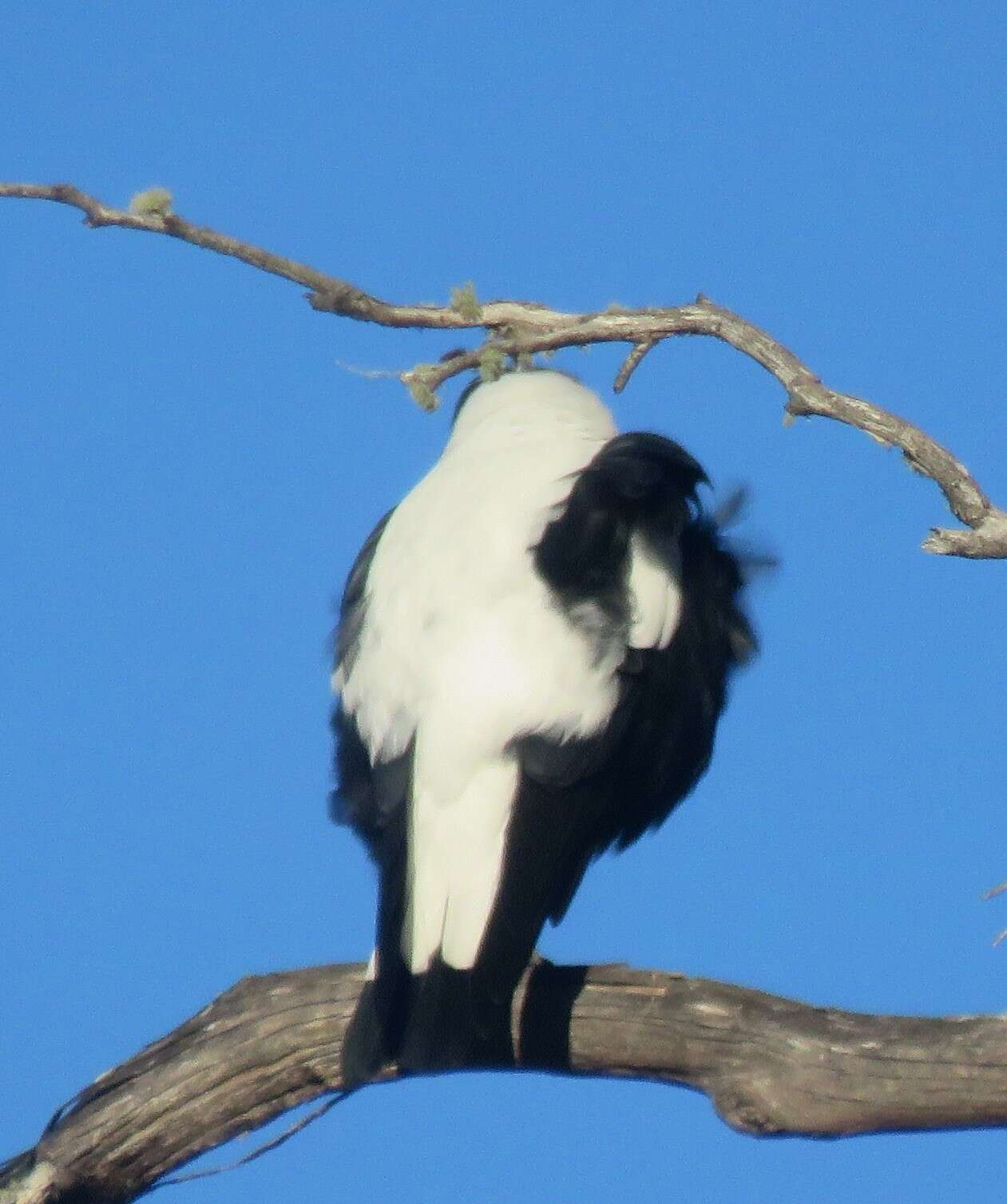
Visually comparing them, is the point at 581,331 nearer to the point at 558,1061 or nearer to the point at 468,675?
the point at 468,675

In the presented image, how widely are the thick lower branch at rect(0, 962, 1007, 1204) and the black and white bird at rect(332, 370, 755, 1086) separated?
4.7 inches

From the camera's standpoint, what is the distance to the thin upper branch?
3.96 m

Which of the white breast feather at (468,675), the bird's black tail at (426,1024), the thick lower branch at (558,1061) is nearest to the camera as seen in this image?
the thick lower branch at (558,1061)

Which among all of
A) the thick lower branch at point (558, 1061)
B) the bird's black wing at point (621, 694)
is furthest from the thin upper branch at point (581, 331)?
the thick lower branch at point (558, 1061)

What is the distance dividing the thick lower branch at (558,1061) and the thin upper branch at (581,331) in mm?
905

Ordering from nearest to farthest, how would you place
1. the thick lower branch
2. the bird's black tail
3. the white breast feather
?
the thick lower branch → the bird's black tail → the white breast feather

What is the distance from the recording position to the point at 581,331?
439 centimetres

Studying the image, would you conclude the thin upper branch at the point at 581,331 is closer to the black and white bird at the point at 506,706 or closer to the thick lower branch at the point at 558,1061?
the black and white bird at the point at 506,706

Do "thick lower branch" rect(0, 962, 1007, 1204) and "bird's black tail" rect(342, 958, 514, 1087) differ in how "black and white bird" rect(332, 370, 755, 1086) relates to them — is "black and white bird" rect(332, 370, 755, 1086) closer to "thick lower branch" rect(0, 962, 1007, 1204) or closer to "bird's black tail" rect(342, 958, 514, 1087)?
"bird's black tail" rect(342, 958, 514, 1087)

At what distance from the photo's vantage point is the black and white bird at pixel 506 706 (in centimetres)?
410

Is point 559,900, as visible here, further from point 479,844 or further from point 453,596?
point 453,596

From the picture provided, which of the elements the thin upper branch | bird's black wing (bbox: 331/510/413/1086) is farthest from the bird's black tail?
the thin upper branch

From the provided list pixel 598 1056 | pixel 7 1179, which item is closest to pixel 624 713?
pixel 598 1056

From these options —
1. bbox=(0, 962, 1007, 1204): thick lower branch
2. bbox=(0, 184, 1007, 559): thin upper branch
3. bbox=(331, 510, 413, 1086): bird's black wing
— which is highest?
bbox=(0, 184, 1007, 559): thin upper branch
